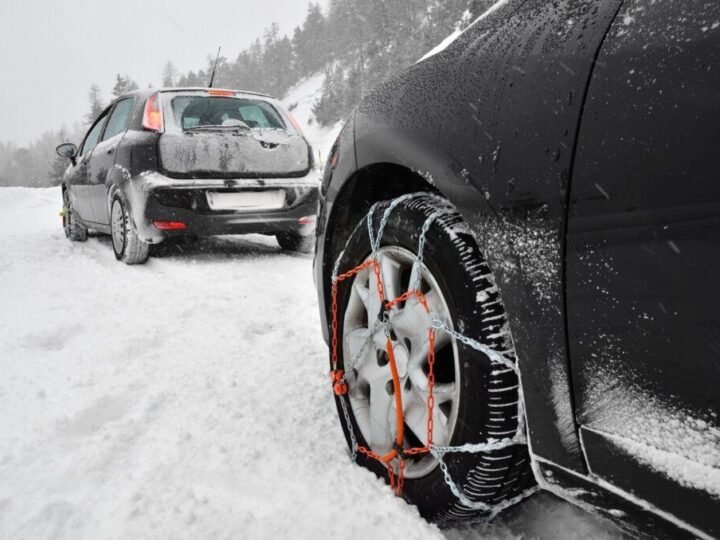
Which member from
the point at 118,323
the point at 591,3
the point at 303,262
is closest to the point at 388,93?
the point at 591,3

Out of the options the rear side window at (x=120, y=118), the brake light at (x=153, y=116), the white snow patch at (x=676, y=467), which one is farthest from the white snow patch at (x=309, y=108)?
the white snow patch at (x=676, y=467)

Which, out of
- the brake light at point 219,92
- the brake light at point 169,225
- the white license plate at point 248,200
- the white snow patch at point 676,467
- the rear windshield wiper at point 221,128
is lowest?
the brake light at point 169,225

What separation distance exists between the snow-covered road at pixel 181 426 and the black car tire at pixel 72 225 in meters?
2.74

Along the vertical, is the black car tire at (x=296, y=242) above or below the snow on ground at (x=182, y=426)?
below

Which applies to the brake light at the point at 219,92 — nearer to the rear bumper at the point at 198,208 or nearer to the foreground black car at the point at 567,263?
the rear bumper at the point at 198,208

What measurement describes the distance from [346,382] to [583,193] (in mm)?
1039

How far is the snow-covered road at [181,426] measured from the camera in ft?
4.54

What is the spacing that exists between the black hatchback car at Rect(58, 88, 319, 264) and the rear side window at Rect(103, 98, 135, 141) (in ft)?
0.09

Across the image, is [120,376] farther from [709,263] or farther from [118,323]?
[709,263]

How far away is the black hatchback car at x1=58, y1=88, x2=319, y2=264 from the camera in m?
4.14

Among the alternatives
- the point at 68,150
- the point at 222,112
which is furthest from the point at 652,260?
the point at 68,150

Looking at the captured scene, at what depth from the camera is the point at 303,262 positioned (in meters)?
4.71

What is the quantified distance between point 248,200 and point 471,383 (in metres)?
3.60

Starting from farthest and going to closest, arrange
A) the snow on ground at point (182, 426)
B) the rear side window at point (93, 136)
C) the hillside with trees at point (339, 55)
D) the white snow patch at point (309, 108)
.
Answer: the white snow patch at point (309, 108), the hillside with trees at point (339, 55), the rear side window at point (93, 136), the snow on ground at point (182, 426)
